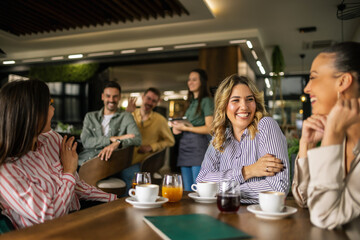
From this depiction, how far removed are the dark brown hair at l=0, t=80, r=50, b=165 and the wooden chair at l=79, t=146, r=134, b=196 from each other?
1706 mm

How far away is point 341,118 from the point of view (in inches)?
41.7

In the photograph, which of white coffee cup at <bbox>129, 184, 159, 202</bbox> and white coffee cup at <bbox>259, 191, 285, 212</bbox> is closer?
white coffee cup at <bbox>259, 191, 285, 212</bbox>

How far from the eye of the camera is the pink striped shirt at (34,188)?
4.03 ft

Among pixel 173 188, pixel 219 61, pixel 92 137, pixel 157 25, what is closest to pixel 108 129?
pixel 92 137

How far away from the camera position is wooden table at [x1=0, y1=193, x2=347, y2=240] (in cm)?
97

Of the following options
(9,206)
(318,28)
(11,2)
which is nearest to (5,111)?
(9,206)

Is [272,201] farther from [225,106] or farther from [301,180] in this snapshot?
[225,106]

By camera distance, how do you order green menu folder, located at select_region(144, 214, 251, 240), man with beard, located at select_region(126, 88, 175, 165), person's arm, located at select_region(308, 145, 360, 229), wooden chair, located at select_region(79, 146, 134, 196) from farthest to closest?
man with beard, located at select_region(126, 88, 175, 165) → wooden chair, located at select_region(79, 146, 134, 196) → person's arm, located at select_region(308, 145, 360, 229) → green menu folder, located at select_region(144, 214, 251, 240)

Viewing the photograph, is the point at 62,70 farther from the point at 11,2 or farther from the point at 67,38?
the point at 11,2

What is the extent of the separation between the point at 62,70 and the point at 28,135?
7.54 metres

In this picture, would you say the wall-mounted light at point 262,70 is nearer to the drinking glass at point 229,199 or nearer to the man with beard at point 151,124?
the man with beard at point 151,124

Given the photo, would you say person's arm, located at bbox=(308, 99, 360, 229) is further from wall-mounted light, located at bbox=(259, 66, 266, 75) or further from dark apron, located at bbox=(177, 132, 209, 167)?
wall-mounted light, located at bbox=(259, 66, 266, 75)

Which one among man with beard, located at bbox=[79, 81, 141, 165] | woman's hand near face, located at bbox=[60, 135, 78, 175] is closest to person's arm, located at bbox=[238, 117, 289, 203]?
woman's hand near face, located at bbox=[60, 135, 78, 175]

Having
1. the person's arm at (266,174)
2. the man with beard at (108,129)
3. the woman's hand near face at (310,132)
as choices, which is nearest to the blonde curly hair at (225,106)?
the person's arm at (266,174)
